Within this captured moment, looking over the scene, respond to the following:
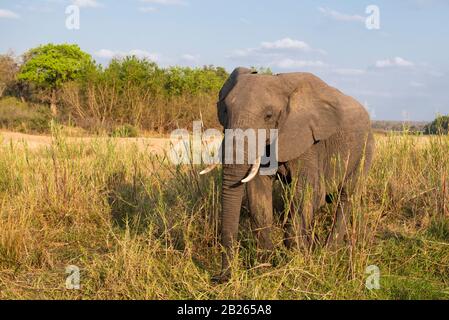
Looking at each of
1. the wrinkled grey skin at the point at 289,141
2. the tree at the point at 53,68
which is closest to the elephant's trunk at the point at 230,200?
the wrinkled grey skin at the point at 289,141

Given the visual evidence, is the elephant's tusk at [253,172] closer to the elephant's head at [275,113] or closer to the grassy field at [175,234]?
the elephant's head at [275,113]

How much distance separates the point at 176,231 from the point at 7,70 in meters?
36.1

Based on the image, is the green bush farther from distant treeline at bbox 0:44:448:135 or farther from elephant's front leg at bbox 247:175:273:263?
elephant's front leg at bbox 247:175:273:263

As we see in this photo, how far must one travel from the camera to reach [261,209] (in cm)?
468

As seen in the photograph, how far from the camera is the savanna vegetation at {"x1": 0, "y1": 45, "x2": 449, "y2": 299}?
3867 mm

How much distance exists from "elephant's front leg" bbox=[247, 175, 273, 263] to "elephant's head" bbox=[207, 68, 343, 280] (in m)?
0.33

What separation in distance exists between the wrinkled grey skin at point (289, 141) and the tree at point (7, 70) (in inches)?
1290

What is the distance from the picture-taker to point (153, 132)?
19375 millimetres

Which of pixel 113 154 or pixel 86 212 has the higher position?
pixel 113 154

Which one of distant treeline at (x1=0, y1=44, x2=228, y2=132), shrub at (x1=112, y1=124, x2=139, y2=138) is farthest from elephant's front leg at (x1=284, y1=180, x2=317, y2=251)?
distant treeline at (x1=0, y1=44, x2=228, y2=132)
